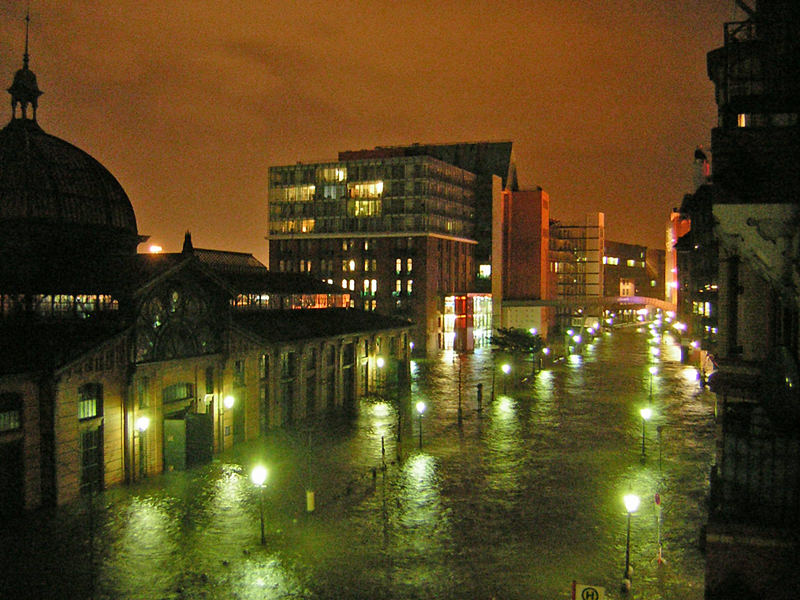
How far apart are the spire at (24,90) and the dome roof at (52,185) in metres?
0.81

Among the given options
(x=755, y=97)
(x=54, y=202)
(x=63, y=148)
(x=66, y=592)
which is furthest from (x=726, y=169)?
(x=63, y=148)

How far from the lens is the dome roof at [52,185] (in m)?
41.5

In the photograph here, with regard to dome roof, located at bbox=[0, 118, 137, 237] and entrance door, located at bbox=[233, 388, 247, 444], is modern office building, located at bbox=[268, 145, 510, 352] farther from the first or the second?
dome roof, located at bbox=[0, 118, 137, 237]

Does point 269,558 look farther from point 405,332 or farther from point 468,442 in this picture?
point 405,332

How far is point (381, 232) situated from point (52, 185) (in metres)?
76.0

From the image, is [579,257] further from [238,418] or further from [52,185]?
[52,185]

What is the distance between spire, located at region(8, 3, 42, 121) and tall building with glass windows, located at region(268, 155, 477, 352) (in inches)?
2816

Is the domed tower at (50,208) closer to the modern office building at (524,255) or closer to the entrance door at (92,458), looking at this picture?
the entrance door at (92,458)

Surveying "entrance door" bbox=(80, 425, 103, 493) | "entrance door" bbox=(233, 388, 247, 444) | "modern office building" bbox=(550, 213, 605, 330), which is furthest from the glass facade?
"entrance door" bbox=(80, 425, 103, 493)

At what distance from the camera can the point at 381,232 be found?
11644 cm

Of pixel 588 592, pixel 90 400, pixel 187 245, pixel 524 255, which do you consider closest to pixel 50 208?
pixel 187 245

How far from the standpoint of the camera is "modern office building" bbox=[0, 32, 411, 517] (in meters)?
29.6

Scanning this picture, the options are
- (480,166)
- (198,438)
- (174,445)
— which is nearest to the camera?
(174,445)

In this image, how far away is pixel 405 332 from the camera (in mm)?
73438
